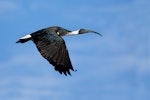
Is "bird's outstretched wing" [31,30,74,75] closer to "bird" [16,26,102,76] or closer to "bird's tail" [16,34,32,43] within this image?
"bird" [16,26,102,76]

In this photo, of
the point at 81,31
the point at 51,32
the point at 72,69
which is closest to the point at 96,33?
the point at 81,31

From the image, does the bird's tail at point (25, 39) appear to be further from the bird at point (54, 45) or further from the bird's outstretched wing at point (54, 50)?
the bird's outstretched wing at point (54, 50)

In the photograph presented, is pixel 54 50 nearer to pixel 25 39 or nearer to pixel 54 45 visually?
pixel 54 45

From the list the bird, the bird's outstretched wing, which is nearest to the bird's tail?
the bird

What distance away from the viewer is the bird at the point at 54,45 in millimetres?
23672

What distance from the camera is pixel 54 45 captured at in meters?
24.5

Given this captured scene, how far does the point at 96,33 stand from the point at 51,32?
2.93 m

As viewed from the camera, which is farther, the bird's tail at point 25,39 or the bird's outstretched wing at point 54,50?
the bird's tail at point 25,39

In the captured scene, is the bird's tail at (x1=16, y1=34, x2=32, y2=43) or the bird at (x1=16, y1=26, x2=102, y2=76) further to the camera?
the bird's tail at (x1=16, y1=34, x2=32, y2=43)

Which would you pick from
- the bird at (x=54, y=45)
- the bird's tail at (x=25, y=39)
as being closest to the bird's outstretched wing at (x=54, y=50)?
the bird at (x=54, y=45)

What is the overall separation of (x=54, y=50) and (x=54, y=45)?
431 millimetres

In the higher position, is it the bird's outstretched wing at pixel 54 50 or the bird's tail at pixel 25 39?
the bird's tail at pixel 25 39

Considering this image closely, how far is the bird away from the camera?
23.7 metres

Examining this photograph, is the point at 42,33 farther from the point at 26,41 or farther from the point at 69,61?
the point at 69,61
